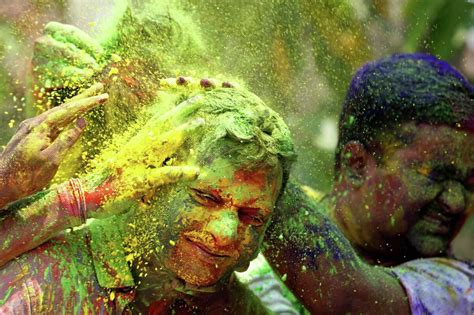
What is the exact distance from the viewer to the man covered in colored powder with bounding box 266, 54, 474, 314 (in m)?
2.18

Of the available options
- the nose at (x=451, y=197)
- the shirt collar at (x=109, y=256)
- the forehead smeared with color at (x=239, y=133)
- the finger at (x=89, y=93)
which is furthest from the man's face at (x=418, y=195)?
the finger at (x=89, y=93)

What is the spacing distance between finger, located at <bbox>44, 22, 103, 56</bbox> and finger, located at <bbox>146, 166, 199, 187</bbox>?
0.54 meters

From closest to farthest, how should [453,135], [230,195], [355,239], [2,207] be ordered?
[2,207] < [230,195] < [453,135] < [355,239]

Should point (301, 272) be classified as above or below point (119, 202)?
below

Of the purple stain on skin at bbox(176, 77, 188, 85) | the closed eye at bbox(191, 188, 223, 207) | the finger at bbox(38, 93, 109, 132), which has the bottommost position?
the closed eye at bbox(191, 188, 223, 207)

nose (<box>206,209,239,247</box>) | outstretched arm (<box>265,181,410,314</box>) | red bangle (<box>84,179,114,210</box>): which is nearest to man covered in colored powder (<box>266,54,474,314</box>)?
outstretched arm (<box>265,181,410,314</box>)

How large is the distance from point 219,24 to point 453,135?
40.9 inches

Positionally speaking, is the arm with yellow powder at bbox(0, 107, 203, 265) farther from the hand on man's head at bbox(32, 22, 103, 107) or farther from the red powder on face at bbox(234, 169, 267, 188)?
the hand on man's head at bbox(32, 22, 103, 107)

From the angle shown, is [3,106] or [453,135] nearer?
[3,106]

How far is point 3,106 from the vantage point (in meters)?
2.41

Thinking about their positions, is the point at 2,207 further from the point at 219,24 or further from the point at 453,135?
the point at 453,135

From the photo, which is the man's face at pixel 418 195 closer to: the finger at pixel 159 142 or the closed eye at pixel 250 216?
the closed eye at pixel 250 216

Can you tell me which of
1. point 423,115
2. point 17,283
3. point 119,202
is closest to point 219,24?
point 423,115

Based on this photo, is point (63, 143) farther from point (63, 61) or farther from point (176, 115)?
point (63, 61)
